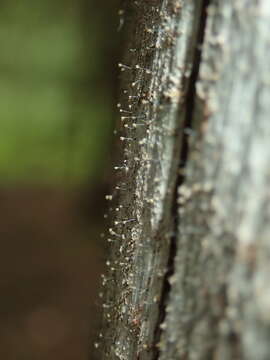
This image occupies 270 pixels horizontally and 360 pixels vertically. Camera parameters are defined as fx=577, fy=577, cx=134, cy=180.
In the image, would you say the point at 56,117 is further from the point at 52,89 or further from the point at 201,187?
the point at 201,187

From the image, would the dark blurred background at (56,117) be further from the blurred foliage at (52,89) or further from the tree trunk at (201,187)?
the tree trunk at (201,187)

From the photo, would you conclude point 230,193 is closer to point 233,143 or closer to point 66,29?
point 233,143

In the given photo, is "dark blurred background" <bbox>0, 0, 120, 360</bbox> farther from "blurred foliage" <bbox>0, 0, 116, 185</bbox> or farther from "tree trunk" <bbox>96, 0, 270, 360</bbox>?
"tree trunk" <bbox>96, 0, 270, 360</bbox>

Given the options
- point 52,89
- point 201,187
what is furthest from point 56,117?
point 201,187

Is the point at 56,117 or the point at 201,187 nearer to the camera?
the point at 201,187

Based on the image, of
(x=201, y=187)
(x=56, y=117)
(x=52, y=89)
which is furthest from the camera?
(x=56, y=117)
